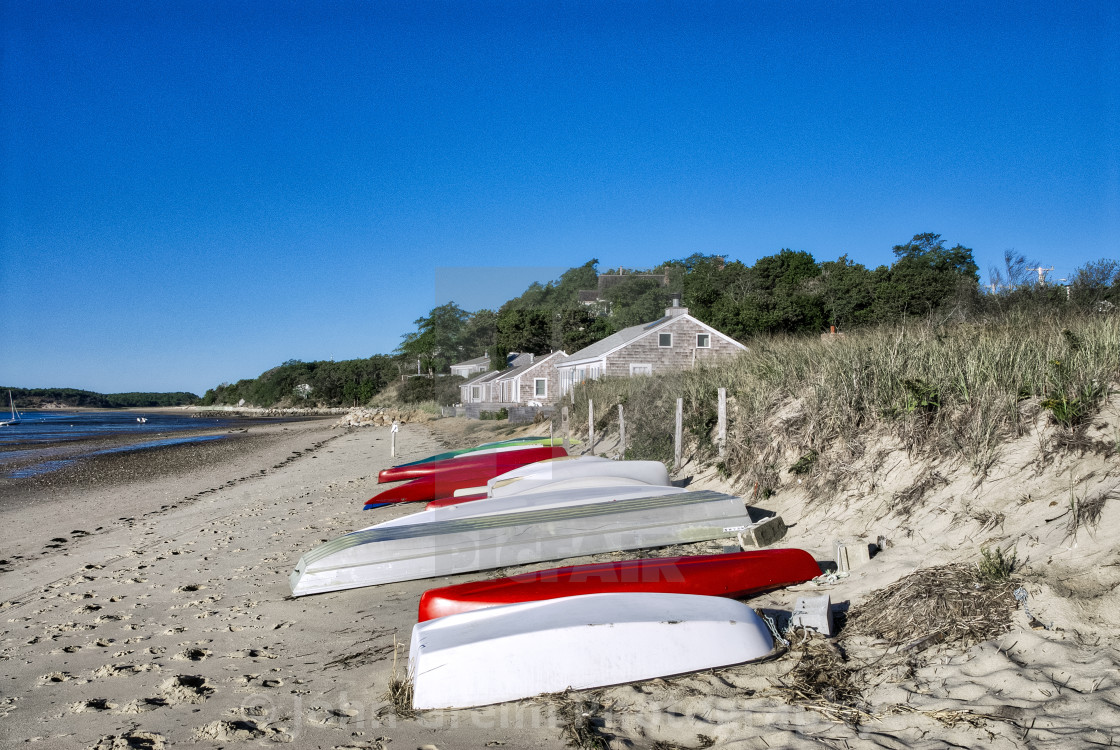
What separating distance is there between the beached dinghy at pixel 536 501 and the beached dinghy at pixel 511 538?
0.21m

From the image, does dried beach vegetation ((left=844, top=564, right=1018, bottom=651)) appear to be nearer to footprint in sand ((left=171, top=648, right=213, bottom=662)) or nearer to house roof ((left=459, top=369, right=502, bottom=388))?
footprint in sand ((left=171, top=648, right=213, bottom=662))

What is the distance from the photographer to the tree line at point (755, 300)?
14.6m

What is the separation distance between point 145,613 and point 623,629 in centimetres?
430

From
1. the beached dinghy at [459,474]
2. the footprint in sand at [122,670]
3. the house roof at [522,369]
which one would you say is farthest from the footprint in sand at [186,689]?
the house roof at [522,369]

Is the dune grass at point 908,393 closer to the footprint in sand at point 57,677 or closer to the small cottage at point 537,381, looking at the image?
the footprint in sand at point 57,677

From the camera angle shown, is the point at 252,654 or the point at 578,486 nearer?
the point at 252,654

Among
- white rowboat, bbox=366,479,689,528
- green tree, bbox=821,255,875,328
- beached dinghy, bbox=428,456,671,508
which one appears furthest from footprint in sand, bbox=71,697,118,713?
green tree, bbox=821,255,875,328

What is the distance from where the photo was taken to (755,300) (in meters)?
40.2

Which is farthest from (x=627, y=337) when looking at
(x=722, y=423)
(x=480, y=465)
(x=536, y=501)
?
(x=536, y=501)

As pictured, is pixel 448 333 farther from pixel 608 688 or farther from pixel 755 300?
pixel 755 300

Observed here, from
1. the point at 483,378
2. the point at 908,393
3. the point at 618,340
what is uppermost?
the point at 618,340

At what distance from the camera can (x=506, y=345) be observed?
4003 cm

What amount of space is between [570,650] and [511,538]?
2799 millimetres

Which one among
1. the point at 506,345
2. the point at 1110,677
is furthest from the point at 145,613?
the point at 506,345
